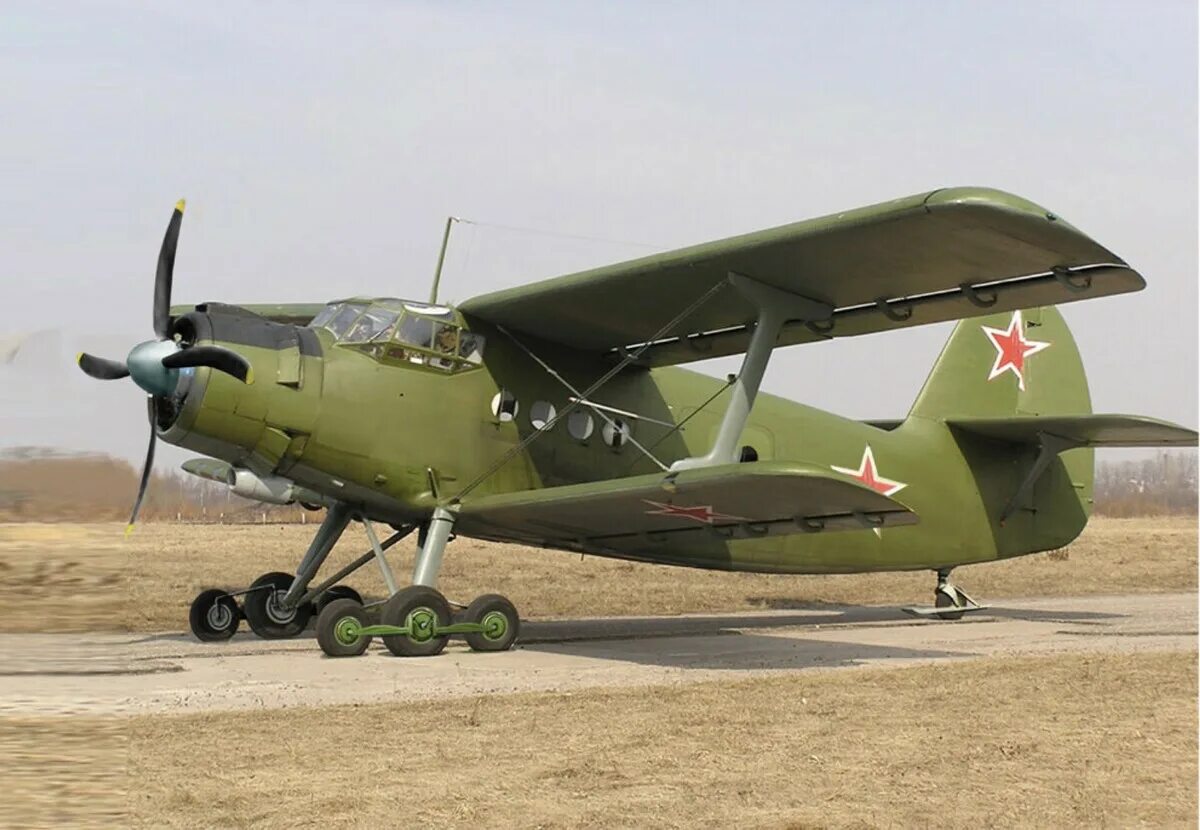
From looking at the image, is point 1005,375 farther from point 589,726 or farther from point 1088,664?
point 589,726

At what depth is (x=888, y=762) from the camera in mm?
6238

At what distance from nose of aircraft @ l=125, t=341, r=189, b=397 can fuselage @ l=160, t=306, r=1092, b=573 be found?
0.21 meters

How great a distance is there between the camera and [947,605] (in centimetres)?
1620

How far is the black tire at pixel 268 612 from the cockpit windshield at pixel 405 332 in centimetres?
304

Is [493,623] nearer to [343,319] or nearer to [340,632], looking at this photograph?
[340,632]

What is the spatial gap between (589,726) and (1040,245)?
5.65 metres

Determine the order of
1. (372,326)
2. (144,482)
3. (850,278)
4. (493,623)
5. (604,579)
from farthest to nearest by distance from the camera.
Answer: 1. (604,579)
2. (372,326)
3. (850,278)
4. (493,623)
5. (144,482)

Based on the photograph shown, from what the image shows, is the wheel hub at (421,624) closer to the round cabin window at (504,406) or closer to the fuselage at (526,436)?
the fuselage at (526,436)

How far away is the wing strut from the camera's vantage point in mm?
11172

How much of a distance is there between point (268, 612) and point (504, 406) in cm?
346

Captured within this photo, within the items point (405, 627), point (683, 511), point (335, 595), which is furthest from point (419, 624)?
point (335, 595)

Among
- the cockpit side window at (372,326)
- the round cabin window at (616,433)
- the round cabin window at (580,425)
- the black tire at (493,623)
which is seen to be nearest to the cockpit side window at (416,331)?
the cockpit side window at (372,326)

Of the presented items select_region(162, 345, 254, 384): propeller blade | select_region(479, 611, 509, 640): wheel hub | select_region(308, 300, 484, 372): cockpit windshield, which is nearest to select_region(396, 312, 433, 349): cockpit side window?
select_region(308, 300, 484, 372): cockpit windshield

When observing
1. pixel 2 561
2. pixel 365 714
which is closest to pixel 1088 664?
pixel 365 714
